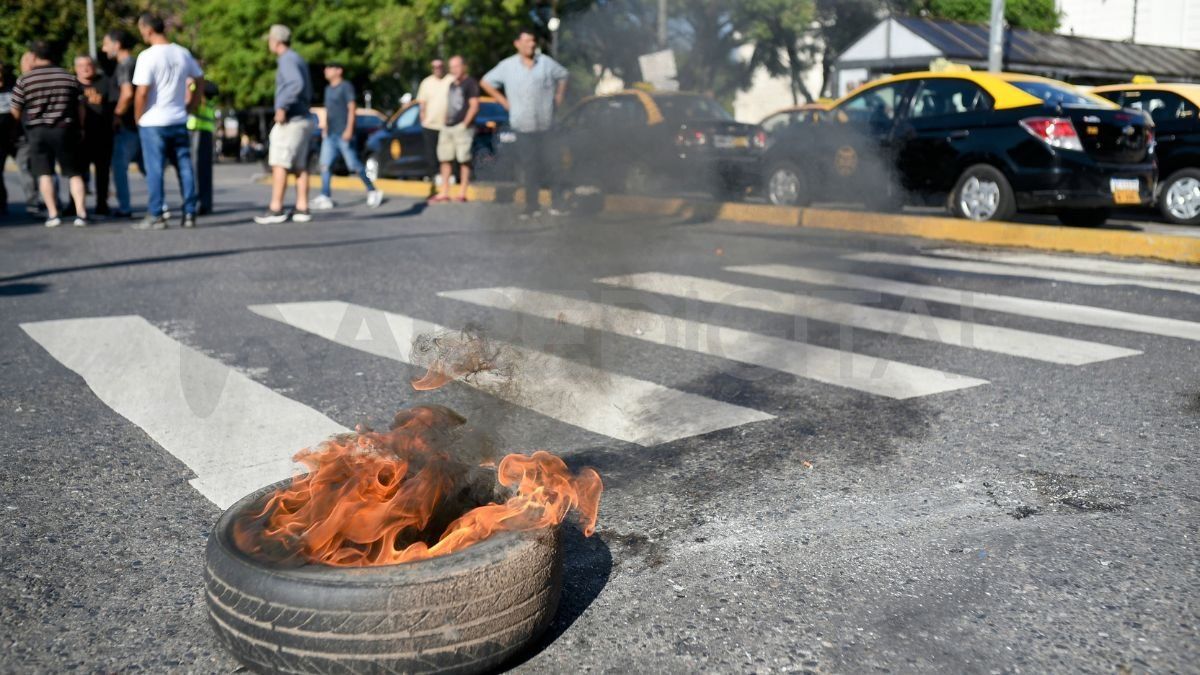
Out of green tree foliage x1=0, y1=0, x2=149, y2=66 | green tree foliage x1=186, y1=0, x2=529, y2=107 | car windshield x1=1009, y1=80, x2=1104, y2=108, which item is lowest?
car windshield x1=1009, y1=80, x2=1104, y2=108

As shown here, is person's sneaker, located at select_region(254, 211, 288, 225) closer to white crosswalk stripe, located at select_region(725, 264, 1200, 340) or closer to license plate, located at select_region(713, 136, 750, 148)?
license plate, located at select_region(713, 136, 750, 148)

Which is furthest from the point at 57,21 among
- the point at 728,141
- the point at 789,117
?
the point at 728,141

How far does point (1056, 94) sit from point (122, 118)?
9.21 meters

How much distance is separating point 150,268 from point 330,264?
1.24 meters

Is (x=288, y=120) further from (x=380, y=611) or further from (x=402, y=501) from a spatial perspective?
(x=380, y=611)

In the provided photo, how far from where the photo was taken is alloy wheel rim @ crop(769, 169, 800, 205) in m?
12.6

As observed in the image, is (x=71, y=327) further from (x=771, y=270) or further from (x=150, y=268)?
(x=771, y=270)

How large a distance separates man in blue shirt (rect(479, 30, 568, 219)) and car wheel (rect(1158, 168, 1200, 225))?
6.25 meters

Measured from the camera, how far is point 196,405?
170 inches

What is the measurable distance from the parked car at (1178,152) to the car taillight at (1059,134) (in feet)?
6.47

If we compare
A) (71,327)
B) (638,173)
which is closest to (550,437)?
(71,327)

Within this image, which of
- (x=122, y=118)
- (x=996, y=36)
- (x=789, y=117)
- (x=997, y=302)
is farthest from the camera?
(x=996, y=36)

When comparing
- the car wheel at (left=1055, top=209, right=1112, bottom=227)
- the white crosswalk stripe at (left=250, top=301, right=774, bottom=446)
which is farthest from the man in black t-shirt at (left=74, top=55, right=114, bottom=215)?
the car wheel at (left=1055, top=209, right=1112, bottom=227)

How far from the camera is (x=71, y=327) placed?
5805 mm
